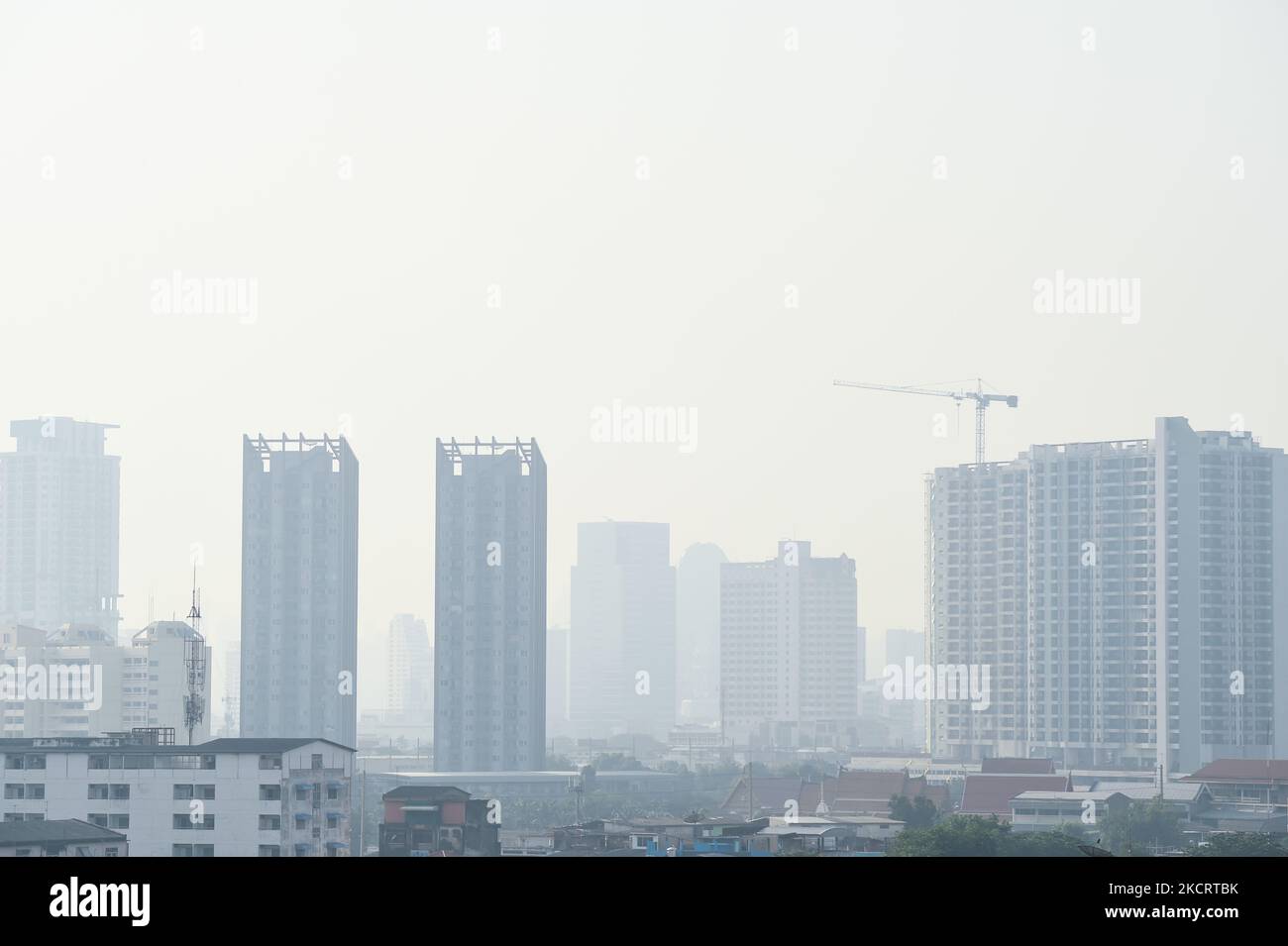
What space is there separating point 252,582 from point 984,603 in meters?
27.2

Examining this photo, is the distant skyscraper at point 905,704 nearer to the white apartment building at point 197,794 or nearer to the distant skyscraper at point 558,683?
the distant skyscraper at point 558,683

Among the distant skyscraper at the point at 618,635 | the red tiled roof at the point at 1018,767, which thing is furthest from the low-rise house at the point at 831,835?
the distant skyscraper at the point at 618,635

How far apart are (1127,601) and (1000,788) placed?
59.7 ft

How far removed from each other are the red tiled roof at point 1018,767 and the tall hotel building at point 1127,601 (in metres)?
7.04

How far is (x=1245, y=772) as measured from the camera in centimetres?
4394

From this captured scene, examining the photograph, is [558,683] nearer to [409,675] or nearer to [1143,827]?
[409,675]

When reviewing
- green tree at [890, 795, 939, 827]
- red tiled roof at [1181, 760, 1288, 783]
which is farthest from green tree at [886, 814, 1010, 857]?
red tiled roof at [1181, 760, 1288, 783]

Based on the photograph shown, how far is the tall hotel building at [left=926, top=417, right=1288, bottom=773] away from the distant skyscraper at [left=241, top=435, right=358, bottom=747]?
22.5m

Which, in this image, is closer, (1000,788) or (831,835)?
(831,835)

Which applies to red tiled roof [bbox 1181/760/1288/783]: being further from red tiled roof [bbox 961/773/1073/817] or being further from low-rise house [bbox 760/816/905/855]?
low-rise house [bbox 760/816/905/855]

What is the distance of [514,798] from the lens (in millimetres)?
52969

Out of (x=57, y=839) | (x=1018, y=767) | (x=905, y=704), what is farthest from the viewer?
(x=905, y=704)

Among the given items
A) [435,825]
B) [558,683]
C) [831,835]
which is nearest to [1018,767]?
[831,835]
